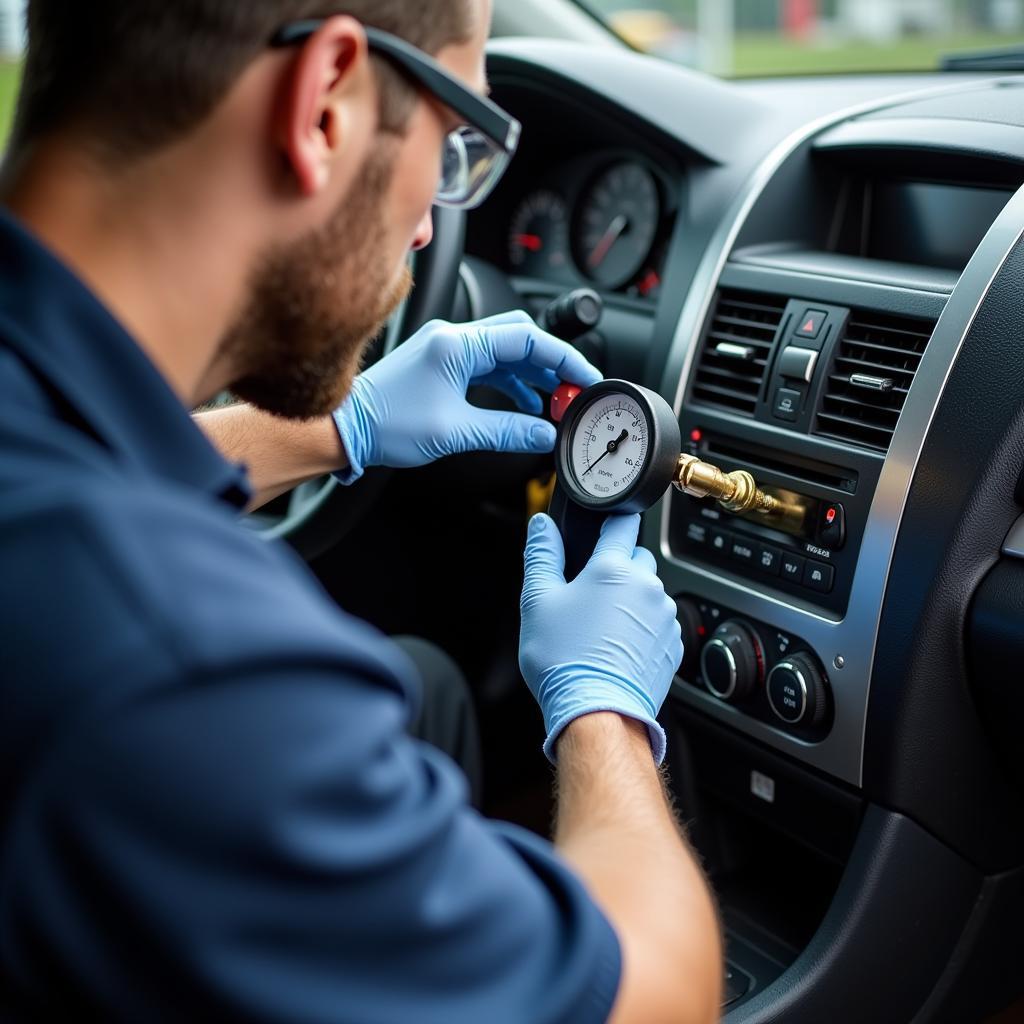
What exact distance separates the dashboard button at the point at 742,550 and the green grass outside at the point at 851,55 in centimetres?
110

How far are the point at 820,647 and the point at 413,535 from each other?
1.07 m

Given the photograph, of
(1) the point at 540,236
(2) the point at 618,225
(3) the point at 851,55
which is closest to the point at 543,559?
(2) the point at 618,225

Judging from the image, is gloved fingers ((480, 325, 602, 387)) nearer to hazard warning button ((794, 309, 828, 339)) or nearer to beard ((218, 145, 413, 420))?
hazard warning button ((794, 309, 828, 339))

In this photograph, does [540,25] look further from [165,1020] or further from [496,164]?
[165,1020]

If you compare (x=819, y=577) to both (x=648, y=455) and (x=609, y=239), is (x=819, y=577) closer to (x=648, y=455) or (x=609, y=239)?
(x=648, y=455)

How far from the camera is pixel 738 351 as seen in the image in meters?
1.73

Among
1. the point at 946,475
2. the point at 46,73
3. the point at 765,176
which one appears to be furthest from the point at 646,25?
the point at 46,73

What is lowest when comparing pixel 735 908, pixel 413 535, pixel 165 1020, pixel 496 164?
pixel 735 908

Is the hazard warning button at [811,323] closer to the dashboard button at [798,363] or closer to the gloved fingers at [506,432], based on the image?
the dashboard button at [798,363]

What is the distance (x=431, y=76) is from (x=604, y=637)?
1.92 feet

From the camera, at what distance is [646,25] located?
3.15m

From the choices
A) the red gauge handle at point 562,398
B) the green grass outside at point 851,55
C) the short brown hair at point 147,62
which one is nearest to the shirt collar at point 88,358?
the short brown hair at point 147,62

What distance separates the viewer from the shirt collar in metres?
0.77

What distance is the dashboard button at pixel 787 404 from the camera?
5.37 feet
